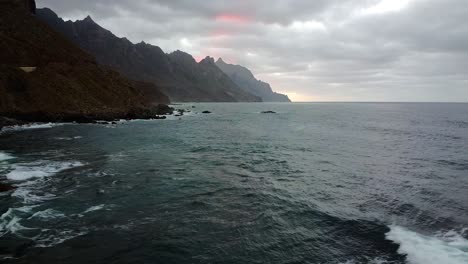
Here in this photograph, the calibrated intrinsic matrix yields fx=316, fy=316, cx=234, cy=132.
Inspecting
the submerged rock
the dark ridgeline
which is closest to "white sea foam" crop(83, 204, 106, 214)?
the submerged rock

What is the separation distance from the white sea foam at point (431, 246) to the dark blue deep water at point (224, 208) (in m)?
0.06

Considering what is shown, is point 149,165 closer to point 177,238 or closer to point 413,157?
point 177,238

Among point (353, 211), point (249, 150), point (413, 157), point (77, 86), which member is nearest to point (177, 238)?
point (353, 211)

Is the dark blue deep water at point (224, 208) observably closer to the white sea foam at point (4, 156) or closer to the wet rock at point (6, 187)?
the white sea foam at point (4, 156)

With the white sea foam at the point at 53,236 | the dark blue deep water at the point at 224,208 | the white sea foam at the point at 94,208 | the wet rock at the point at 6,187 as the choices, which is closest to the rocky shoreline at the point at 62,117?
the dark blue deep water at the point at 224,208

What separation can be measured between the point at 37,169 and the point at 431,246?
1191 inches

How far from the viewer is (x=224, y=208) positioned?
2059cm

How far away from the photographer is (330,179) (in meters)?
30.2

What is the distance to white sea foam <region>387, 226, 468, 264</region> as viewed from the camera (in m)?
14.7

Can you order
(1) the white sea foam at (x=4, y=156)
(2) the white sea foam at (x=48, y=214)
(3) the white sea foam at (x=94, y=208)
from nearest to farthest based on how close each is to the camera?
1. (2) the white sea foam at (x=48, y=214)
2. (3) the white sea foam at (x=94, y=208)
3. (1) the white sea foam at (x=4, y=156)

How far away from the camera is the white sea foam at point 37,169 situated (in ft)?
84.6

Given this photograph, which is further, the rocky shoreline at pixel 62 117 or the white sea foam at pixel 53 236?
the rocky shoreline at pixel 62 117

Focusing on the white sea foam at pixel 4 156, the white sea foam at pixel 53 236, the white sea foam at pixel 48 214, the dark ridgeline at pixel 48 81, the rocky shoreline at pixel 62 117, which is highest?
the dark ridgeline at pixel 48 81

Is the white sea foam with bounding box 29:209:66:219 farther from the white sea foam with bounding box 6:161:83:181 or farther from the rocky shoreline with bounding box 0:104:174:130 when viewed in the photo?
the rocky shoreline with bounding box 0:104:174:130
